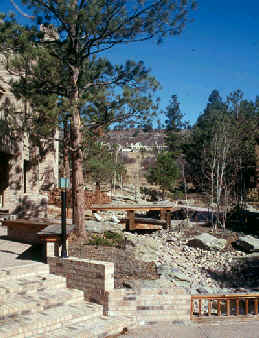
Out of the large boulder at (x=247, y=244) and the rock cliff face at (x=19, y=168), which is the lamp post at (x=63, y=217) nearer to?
the rock cliff face at (x=19, y=168)

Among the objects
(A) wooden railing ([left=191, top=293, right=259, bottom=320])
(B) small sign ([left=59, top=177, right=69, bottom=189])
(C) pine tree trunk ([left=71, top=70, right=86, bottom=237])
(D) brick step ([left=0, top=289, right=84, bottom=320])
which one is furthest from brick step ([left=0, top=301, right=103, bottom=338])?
(C) pine tree trunk ([left=71, top=70, right=86, bottom=237])

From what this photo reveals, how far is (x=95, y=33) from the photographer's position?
9.30 m

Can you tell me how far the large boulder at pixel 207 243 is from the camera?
1228 centimetres

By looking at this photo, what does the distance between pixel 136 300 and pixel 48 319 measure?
1429 mm

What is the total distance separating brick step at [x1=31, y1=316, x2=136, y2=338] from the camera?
16.2 ft

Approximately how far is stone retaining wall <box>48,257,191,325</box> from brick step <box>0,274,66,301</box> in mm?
624

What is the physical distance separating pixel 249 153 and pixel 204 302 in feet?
73.5

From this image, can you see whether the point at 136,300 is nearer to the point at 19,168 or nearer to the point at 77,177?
the point at 77,177

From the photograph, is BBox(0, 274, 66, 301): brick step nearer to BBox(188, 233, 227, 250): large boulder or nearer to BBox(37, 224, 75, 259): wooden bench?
BBox(37, 224, 75, 259): wooden bench

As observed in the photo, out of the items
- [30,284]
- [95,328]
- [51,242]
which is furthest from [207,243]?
[95,328]

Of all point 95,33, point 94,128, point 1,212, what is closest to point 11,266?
point 94,128

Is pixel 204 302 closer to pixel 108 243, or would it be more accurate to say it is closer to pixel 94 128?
pixel 108 243

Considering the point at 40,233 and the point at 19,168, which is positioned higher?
the point at 19,168

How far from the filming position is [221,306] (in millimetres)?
7953
